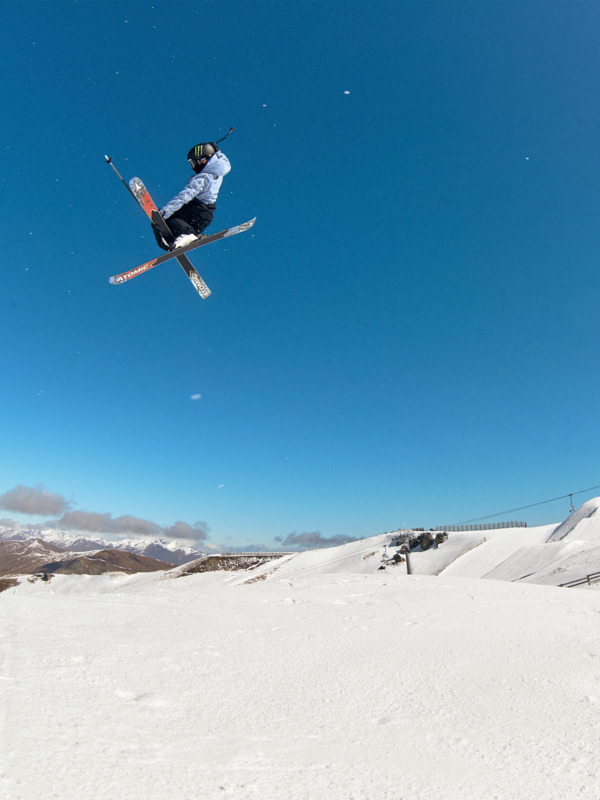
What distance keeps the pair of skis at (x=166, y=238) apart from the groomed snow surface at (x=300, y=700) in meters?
7.85

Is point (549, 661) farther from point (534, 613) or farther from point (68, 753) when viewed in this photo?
point (68, 753)

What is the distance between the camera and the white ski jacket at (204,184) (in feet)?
30.5

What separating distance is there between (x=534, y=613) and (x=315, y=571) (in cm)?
4666

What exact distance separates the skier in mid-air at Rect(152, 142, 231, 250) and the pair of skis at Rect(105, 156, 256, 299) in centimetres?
19

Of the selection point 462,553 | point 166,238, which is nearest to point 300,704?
point 166,238

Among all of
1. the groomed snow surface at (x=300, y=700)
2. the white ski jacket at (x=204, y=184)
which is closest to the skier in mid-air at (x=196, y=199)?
the white ski jacket at (x=204, y=184)

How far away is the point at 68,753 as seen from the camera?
113 inches

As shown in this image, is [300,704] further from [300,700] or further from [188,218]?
[188,218]

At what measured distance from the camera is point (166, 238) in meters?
9.93

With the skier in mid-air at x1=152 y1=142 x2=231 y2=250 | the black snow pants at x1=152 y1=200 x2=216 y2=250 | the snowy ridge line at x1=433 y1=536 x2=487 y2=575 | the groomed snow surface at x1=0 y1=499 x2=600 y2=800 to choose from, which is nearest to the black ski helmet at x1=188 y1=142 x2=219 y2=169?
the skier in mid-air at x1=152 y1=142 x2=231 y2=250

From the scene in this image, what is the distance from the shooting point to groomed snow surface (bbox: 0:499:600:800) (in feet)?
8.88

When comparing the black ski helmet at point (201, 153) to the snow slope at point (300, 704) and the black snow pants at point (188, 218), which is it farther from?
the snow slope at point (300, 704)

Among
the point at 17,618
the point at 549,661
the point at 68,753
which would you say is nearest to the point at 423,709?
the point at 549,661

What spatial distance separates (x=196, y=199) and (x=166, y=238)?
113 cm
